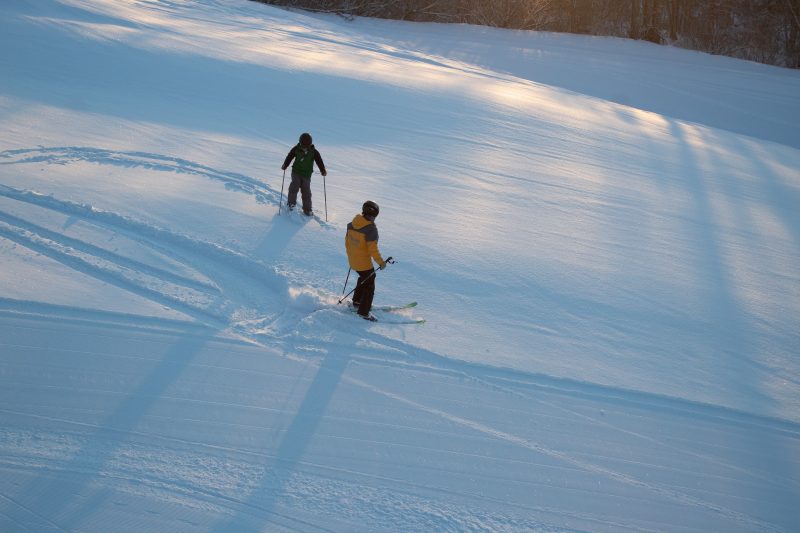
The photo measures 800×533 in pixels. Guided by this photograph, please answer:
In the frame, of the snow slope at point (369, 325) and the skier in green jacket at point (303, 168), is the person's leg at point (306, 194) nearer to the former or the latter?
the skier in green jacket at point (303, 168)

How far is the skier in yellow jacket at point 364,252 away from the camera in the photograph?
259 inches

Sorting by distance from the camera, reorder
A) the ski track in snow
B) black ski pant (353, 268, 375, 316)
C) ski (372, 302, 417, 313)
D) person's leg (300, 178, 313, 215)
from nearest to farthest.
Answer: the ski track in snow < black ski pant (353, 268, 375, 316) < ski (372, 302, 417, 313) < person's leg (300, 178, 313, 215)

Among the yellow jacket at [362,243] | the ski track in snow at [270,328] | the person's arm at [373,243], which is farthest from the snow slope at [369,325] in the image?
the person's arm at [373,243]

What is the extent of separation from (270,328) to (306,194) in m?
2.85

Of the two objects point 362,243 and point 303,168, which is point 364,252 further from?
point 303,168

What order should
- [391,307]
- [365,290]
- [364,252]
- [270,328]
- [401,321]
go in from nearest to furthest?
[270,328] → [364,252] → [365,290] → [401,321] → [391,307]

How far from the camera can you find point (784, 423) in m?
6.20

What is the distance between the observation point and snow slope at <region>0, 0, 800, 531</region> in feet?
16.0

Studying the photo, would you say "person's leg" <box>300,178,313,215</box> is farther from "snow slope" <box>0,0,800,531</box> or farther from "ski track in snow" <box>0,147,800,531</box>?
"ski track in snow" <box>0,147,800,531</box>

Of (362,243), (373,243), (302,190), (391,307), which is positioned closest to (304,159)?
(302,190)

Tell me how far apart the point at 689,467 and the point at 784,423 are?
1.43m

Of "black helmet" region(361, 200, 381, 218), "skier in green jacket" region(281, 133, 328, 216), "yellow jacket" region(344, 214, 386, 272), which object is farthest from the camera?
"skier in green jacket" region(281, 133, 328, 216)

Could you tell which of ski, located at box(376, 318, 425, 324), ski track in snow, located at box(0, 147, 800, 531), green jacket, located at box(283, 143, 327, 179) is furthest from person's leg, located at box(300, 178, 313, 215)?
ski, located at box(376, 318, 425, 324)

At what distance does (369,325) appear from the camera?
22.5 feet
